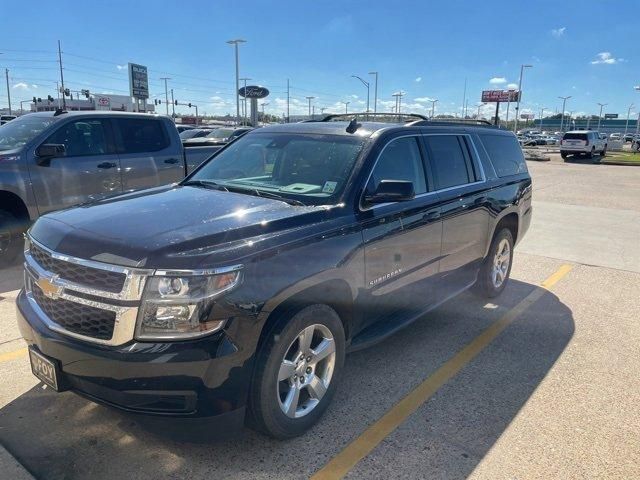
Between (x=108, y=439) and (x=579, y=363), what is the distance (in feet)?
11.5

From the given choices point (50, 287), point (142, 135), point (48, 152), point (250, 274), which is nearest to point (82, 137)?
point (48, 152)

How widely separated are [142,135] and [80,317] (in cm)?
544

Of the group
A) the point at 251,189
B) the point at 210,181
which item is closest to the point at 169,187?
the point at 210,181

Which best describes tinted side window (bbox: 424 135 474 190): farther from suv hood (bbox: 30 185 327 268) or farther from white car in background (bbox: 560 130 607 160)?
white car in background (bbox: 560 130 607 160)

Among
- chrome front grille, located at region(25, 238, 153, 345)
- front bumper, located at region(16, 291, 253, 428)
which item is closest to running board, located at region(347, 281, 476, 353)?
front bumper, located at region(16, 291, 253, 428)

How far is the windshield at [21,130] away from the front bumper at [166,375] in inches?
191

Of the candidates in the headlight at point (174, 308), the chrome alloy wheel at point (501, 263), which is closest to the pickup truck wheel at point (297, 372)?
the headlight at point (174, 308)

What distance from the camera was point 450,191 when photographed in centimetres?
447

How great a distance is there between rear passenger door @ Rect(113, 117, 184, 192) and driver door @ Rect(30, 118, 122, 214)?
0.48 feet

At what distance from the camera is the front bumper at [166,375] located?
242cm

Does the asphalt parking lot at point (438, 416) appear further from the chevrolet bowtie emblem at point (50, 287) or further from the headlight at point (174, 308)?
the chevrolet bowtie emblem at point (50, 287)

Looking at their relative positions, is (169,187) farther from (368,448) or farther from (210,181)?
(368,448)

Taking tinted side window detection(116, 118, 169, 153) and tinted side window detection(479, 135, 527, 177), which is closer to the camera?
tinted side window detection(479, 135, 527, 177)

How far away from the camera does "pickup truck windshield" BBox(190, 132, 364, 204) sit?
356 cm
